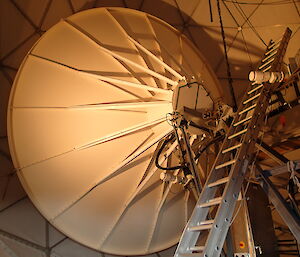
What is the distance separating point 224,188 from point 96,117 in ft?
12.8

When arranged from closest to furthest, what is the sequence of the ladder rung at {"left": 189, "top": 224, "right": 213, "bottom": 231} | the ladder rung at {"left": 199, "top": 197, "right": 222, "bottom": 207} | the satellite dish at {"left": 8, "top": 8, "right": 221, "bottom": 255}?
the ladder rung at {"left": 189, "top": 224, "right": 213, "bottom": 231} → the ladder rung at {"left": 199, "top": 197, "right": 222, "bottom": 207} → the satellite dish at {"left": 8, "top": 8, "right": 221, "bottom": 255}

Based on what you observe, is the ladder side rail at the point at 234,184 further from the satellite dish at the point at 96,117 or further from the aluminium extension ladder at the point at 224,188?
the satellite dish at the point at 96,117

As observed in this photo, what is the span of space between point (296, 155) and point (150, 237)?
5.51 m

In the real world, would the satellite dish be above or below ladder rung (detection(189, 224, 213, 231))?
above

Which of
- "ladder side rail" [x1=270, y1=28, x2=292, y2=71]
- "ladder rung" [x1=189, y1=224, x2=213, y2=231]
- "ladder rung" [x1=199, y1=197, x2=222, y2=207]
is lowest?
"ladder rung" [x1=189, y1=224, x2=213, y2=231]

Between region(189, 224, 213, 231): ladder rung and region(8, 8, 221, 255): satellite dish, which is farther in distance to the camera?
region(8, 8, 221, 255): satellite dish

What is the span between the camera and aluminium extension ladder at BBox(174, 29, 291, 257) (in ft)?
13.7

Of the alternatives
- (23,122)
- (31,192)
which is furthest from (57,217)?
(23,122)

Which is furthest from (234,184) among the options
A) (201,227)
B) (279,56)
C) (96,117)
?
(96,117)

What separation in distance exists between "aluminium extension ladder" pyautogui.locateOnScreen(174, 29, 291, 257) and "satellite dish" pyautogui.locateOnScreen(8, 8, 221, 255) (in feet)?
5.45

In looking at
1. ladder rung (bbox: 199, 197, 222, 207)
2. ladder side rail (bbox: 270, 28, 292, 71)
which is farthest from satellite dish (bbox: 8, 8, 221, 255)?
ladder rung (bbox: 199, 197, 222, 207)

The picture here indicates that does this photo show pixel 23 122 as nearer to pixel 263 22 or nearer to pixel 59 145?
pixel 59 145

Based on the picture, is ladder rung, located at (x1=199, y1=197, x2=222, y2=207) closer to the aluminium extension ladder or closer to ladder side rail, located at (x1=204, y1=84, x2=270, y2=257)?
the aluminium extension ladder

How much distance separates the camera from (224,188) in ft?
16.3
